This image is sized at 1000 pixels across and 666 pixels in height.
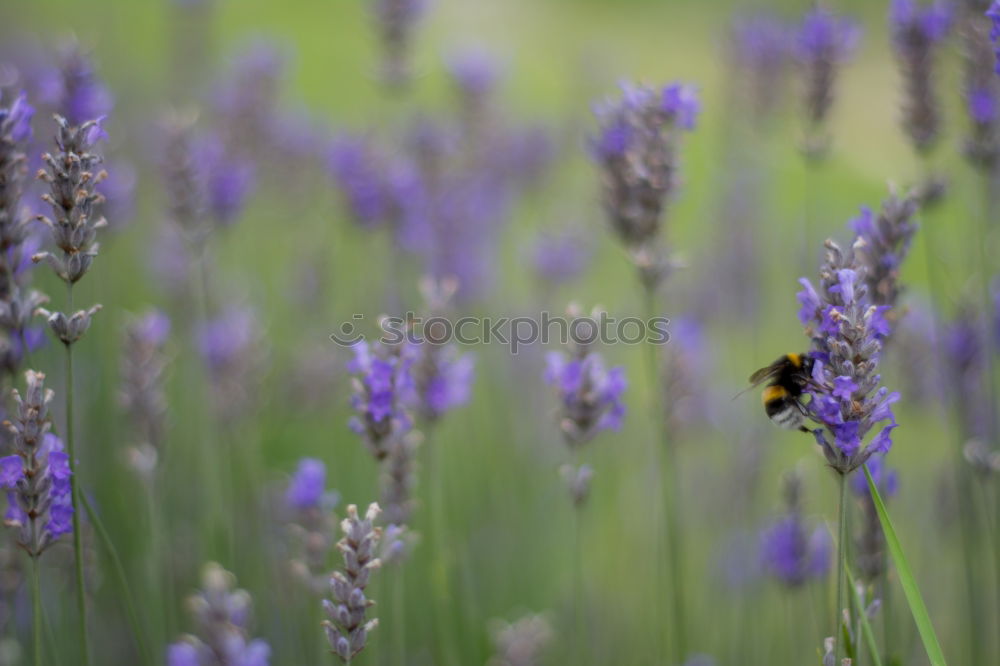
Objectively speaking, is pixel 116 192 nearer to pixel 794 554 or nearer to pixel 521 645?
pixel 521 645

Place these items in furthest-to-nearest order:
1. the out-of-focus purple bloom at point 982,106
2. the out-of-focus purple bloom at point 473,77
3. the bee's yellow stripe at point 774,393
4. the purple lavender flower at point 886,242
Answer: the out-of-focus purple bloom at point 473,77, the out-of-focus purple bloom at point 982,106, the bee's yellow stripe at point 774,393, the purple lavender flower at point 886,242

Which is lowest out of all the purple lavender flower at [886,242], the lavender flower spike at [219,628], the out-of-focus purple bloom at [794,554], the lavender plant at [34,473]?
the out-of-focus purple bloom at [794,554]

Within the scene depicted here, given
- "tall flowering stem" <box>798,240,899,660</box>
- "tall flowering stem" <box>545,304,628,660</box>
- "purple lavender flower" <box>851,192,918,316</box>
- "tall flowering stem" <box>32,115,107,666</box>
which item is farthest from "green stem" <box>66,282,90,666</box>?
"purple lavender flower" <box>851,192,918,316</box>

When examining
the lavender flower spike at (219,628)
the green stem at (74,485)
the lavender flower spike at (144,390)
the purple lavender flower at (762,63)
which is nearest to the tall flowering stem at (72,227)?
the green stem at (74,485)

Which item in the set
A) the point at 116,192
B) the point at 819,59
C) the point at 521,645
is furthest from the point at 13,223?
the point at 819,59

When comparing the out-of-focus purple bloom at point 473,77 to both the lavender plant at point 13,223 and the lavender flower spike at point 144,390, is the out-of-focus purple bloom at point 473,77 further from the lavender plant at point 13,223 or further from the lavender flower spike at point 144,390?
the lavender plant at point 13,223

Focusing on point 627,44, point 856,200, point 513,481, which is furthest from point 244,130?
point 627,44

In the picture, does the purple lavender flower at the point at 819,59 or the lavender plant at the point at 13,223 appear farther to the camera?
the purple lavender flower at the point at 819,59
